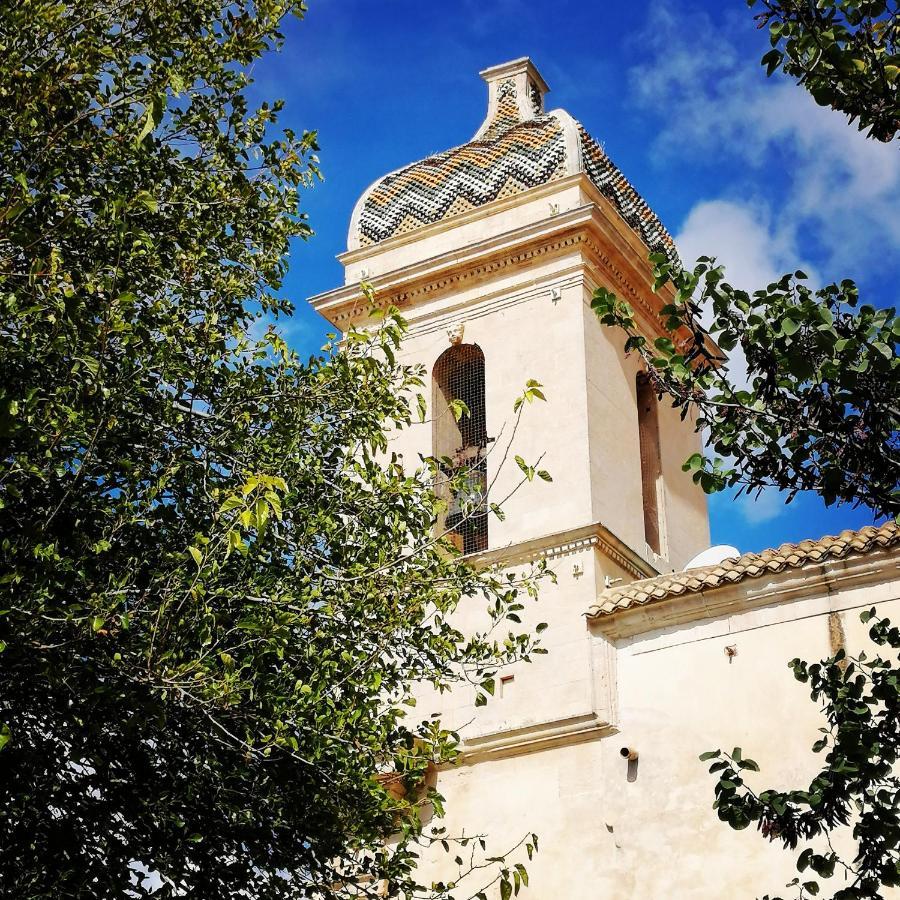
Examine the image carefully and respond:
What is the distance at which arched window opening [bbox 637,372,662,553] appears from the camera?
56.3ft

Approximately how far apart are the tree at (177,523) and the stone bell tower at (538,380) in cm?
501

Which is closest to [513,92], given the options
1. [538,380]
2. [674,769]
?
[538,380]

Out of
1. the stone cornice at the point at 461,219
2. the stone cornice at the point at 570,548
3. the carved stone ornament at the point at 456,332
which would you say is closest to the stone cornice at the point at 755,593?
the stone cornice at the point at 570,548

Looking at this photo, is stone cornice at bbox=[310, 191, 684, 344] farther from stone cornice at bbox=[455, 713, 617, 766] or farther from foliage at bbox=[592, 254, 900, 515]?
foliage at bbox=[592, 254, 900, 515]

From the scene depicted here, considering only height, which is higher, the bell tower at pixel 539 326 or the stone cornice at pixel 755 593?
the bell tower at pixel 539 326

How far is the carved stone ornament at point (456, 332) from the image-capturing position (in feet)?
56.5

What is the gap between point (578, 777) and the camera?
1377 cm

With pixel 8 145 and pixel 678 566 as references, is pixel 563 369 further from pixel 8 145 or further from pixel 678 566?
pixel 8 145

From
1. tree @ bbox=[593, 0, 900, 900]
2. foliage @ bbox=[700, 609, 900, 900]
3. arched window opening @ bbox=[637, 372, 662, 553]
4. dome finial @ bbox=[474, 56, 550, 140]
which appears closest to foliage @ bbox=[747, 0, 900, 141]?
tree @ bbox=[593, 0, 900, 900]

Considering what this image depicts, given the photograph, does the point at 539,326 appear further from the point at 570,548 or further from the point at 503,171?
the point at 570,548

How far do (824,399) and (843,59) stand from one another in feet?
4.90

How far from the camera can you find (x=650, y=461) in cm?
1759

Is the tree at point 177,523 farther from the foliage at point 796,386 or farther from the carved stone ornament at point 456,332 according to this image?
the carved stone ornament at point 456,332

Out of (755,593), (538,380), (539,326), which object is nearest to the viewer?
Answer: (755,593)
